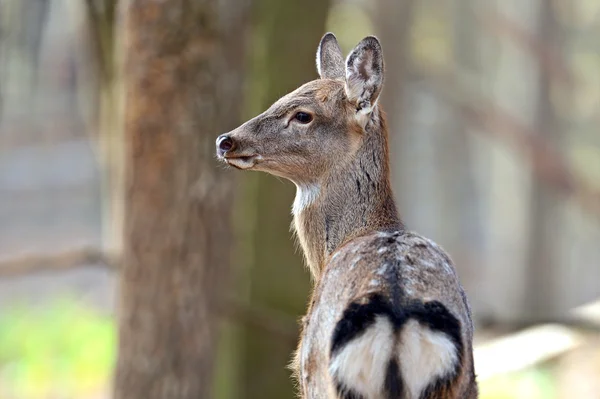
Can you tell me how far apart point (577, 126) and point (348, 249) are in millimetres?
17098

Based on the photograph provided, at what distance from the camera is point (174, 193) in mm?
7566

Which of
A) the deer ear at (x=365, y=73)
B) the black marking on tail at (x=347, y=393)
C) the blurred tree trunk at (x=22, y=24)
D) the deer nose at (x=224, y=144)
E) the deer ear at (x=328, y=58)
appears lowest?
the black marking on tail at (x=347, y=393)

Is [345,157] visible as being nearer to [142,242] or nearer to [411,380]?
[411,380]

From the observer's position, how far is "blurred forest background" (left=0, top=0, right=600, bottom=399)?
7.59 m

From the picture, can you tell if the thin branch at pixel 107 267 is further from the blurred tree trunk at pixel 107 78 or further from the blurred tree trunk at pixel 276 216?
the blurred tree trunk at pixel 276 216

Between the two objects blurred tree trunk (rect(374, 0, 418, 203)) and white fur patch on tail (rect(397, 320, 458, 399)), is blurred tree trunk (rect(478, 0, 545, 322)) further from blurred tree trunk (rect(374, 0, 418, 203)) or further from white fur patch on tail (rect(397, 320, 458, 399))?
white fur patch on tail (rect(397, 320, 458, 399))

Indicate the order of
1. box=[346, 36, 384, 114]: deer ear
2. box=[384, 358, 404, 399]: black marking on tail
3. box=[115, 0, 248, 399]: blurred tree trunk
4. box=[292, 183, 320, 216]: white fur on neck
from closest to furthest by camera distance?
box=[384, 358, 404, 399]: black marking on tail, box=[346, 36, 384, 114]: deer ear, box=[292, 183, 320, 216]: white fur on neck, box=[115, 0, 248, 399]: blurred tree trunk

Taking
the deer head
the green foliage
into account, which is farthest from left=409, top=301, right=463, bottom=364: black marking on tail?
the green foliage

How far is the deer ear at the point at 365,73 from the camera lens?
525 centimetres

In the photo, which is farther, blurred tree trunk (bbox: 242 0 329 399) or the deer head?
blurred tree trunk (bbox: 242 0 329 399)

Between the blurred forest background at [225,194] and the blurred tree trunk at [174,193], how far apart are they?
0.05 ft

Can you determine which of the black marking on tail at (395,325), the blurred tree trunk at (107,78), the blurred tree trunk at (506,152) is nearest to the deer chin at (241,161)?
the black marking on tail at (395,325)

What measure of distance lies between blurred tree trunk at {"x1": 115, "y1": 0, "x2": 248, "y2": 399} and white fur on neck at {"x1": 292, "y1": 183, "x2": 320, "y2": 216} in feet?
6.83

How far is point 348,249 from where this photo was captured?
189 inches
